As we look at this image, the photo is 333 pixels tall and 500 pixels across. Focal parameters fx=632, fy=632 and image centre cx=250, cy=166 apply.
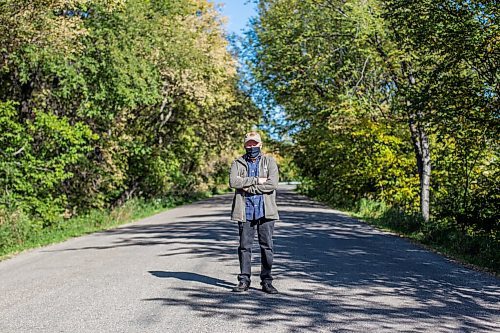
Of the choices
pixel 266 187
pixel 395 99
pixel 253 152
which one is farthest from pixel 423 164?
pixel 266 187

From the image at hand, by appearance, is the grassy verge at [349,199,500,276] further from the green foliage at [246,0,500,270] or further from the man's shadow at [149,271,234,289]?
the man's shadow at [149,271,234,289]

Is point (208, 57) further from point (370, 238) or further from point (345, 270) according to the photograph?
point (345, 270)

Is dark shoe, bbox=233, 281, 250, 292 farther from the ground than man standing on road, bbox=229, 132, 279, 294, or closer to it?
closer to it

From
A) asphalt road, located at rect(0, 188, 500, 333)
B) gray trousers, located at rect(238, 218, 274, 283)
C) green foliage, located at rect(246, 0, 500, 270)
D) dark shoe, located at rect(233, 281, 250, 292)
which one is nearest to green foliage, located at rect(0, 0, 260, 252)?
green foliage, located at rect(246, 0, 500, 270)

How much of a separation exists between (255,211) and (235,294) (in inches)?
42.4

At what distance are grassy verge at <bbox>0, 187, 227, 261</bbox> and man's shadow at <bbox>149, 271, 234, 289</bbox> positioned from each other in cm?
554

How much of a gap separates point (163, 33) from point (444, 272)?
1967 cm

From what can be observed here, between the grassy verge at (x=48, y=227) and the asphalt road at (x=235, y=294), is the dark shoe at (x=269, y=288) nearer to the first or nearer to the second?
the asphalt road at (x=235, y=294)

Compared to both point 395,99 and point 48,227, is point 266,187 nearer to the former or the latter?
point 395,99

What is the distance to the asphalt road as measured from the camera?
6453 millimetres

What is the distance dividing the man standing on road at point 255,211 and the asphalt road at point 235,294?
30 centimetres

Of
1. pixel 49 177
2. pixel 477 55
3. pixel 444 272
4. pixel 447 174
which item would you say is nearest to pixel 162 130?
pixel 49 177

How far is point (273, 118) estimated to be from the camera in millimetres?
37906

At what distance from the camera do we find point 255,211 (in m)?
8.05
